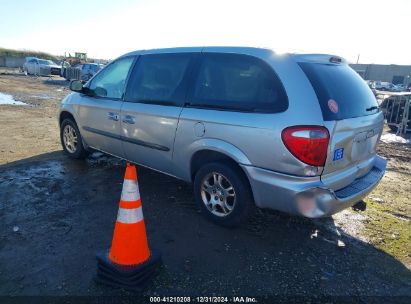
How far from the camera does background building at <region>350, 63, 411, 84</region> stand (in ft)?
242

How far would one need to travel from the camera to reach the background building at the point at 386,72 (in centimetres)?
7362

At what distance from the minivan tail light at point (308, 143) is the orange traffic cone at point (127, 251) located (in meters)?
1.38

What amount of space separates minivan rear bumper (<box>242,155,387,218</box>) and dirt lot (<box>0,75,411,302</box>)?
516mm

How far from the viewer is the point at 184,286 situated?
277 cm

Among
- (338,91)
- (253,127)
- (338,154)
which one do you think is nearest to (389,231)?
(338,154)

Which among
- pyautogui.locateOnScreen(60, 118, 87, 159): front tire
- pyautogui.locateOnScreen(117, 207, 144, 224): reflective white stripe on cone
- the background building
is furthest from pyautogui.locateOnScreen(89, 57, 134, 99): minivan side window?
the background building

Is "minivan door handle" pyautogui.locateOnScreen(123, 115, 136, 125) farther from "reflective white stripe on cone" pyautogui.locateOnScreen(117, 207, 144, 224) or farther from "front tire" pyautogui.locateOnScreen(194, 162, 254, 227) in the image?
"reflective white stripe on cone" pyautogui.locateOnScreen(117, 207, 144, 224)

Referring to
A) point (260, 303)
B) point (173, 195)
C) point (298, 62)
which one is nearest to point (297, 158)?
point (298, 62)

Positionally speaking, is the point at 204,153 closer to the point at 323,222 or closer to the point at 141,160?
the point at 141,160

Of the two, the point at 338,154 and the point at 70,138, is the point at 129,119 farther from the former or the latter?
the point at 338,154

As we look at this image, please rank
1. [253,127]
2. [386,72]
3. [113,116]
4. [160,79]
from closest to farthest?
[253,127], [160,79], [113,116], [386,72]

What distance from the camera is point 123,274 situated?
2.69 metres

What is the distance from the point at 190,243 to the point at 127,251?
32.4 inches

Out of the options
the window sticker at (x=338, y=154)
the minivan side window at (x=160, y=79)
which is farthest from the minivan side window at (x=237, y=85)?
the window sticker at (x=338, y=154)
